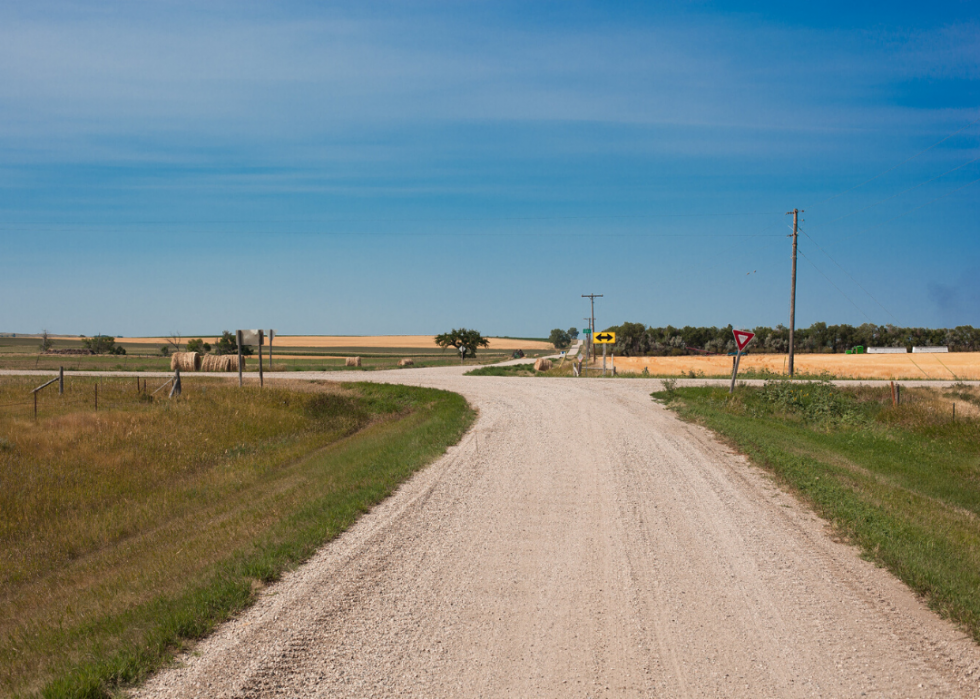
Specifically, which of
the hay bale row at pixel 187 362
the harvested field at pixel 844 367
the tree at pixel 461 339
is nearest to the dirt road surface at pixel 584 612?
the harvested field at pixel 844 367

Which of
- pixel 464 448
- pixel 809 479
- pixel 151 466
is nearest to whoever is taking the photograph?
pixel 809 479

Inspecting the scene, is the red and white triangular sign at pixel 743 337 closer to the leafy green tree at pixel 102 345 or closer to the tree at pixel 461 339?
the tree at pixel 461 339

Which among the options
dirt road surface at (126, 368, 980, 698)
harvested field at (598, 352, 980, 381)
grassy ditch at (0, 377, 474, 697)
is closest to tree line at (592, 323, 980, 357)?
harvested field at (598, 352, 980, 381)

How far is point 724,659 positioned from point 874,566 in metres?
3.26

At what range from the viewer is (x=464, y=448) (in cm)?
1480

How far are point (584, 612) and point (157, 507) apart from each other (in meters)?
10.7

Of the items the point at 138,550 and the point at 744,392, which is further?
the point at 744,392

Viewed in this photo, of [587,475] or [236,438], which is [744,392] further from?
[236,438]

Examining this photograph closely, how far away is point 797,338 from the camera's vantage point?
105 metres

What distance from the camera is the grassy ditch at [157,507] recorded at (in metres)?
6.10

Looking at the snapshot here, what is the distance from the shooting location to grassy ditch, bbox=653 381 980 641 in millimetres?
7539

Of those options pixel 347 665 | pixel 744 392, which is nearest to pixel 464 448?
pixel 347 665

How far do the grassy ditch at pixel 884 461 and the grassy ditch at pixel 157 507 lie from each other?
6.59 meters

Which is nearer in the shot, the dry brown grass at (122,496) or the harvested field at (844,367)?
the dry brown grass at (122,496)
